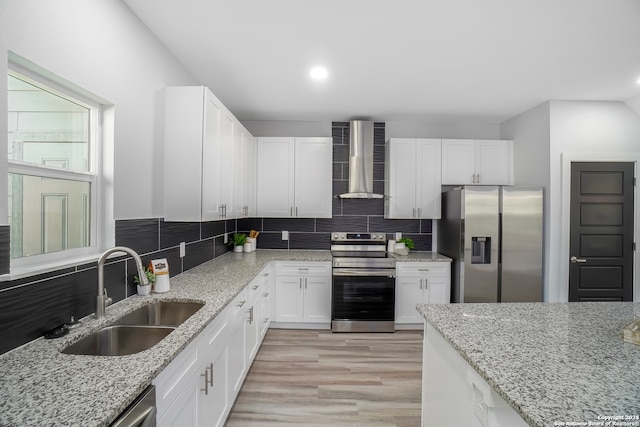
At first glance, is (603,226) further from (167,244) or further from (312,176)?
(167,244)

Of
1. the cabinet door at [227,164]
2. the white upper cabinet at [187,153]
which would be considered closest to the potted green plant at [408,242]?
the cabinet door at [227,164]

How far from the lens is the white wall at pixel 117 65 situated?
48.4 inches

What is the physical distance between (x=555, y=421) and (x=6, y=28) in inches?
85.8

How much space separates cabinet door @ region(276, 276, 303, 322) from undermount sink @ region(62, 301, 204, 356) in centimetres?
180

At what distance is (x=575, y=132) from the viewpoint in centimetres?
327

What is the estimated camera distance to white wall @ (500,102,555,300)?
3309 millimetres

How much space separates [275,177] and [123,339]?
2.64 m

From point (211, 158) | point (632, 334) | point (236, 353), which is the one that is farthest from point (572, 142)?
point (236, 353)

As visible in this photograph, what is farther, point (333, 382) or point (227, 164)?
point (227, 164)

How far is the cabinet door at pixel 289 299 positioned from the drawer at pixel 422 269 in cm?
119

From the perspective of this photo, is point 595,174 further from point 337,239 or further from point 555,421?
point 555,421

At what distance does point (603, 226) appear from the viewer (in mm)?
3236

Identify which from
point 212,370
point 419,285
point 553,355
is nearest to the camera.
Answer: point 553,355

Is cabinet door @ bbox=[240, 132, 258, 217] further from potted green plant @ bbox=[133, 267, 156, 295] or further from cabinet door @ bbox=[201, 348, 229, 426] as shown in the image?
cabinet door @ bbox=[201, 348, 229, 426]
